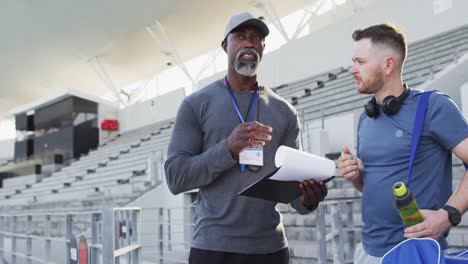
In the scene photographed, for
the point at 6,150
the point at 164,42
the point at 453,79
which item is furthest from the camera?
the point at 6,150

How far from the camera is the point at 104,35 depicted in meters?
14.1

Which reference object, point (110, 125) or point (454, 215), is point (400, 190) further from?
point (110, 125)

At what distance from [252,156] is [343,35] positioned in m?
9.23

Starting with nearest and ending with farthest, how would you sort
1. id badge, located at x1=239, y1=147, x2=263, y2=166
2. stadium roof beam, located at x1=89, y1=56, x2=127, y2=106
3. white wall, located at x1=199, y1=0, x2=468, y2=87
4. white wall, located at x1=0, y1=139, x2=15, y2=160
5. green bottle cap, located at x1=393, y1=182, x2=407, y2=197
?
green bottle cap, located at x1=393, y1=182, x2=407, y2=197
id badge, located at x1=239, y1=147, x2=263, y2=166
white wall, located at x1=199, y1=0, x2=468, y2=87
stadium roof beam, located at x1=89, y1=56, x2=127, y2=106
white wall, located at x1=0, y1=139, x2=15, y2=160

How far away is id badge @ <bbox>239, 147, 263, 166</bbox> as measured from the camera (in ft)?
4.38

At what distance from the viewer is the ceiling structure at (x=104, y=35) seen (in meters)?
12.7

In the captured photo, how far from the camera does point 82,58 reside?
15977 mm

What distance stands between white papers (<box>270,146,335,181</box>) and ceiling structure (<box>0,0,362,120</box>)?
11.9 metres

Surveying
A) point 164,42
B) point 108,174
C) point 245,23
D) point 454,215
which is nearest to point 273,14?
point 164,42

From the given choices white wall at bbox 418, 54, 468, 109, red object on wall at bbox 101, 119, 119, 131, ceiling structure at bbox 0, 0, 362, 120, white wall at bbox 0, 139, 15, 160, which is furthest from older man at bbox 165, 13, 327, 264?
white wall at bbox 0, 139, 15, 160

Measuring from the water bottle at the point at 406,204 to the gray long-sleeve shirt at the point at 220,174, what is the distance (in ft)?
1.28

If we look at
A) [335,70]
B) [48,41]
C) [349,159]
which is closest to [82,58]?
[48,41]

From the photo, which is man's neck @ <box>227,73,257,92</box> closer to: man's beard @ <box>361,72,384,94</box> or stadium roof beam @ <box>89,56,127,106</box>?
man's beard @ <box>361,72,384,94</box>

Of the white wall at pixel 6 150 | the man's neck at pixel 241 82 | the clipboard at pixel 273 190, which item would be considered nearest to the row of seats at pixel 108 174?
the man's neck at pixel 241 82
